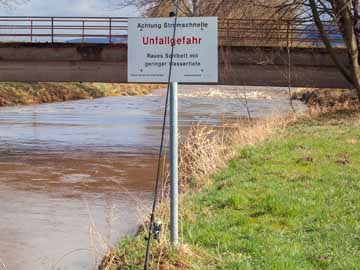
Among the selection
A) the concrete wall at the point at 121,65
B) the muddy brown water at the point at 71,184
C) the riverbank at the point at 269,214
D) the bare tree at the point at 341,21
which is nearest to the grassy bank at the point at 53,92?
the muddy brown water at the point at 71,184

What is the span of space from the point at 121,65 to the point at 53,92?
90.3ft

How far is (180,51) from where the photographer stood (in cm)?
673

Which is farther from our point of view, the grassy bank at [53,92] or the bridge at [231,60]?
the grassy bank at [53,92]

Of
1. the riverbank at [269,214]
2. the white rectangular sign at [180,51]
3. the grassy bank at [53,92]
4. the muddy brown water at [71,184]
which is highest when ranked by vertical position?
the white rectangular sign at [180,51]

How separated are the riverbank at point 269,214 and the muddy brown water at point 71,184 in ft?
3.63

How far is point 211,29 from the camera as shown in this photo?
6723 millimetres

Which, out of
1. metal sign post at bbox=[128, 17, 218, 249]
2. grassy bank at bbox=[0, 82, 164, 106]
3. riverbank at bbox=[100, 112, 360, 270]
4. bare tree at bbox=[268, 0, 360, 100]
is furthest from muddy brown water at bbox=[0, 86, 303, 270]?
grassy bank at bbox=[0, 82, 164, 106]

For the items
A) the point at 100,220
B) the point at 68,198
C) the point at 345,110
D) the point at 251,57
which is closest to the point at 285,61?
the point at 251,57

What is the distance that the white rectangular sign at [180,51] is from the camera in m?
6.72

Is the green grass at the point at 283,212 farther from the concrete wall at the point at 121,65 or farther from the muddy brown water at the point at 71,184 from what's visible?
the concrete wall at the point at 121,65

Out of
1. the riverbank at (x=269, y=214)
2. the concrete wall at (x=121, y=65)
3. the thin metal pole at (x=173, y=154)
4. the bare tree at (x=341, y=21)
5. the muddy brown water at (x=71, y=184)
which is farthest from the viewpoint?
the concrete wall at (x=121, y=65)

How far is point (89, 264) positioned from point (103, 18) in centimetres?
2296

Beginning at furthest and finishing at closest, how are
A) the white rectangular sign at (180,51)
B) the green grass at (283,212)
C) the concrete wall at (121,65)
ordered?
the concrete wall at (121,65) < the green grass at (283,212) < the white rectangular sign at (180,51)

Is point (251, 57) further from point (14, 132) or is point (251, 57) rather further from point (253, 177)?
point (253, 177)
